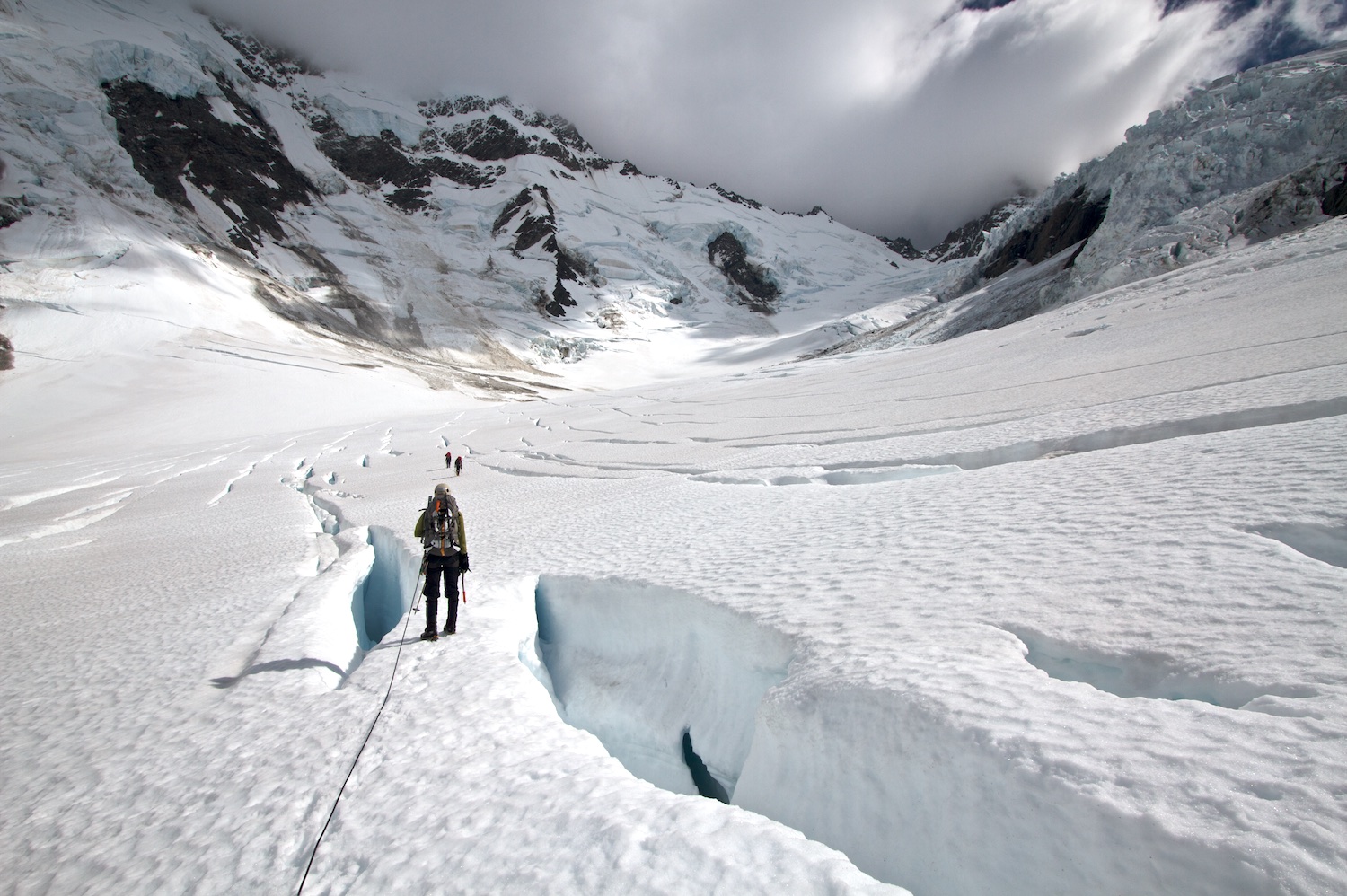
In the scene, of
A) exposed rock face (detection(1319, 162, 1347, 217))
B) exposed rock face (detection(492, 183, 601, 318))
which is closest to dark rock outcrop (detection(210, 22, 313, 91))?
exposed rock face (detection(492, 183, 601, 318))

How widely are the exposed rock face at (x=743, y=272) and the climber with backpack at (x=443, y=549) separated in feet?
343

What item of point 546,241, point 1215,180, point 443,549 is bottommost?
point 443,549

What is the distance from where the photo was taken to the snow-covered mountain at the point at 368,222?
1907 inches

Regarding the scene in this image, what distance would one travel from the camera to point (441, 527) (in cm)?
459

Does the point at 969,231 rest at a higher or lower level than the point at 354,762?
higher

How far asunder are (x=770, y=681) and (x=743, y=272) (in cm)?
11282

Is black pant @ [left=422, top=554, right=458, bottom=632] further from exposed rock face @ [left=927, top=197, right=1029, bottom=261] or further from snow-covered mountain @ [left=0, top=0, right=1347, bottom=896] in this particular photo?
exposed rock face @ [left=927, top=197, right=1029, bottom=261]

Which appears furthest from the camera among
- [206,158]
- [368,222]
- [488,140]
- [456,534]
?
[488,140]

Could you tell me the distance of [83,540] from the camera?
8500 mm

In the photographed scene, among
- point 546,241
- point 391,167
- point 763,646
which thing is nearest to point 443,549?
point 763,646

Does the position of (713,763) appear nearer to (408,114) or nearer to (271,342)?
(271,342)

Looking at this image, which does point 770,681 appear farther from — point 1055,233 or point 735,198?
point 735,198

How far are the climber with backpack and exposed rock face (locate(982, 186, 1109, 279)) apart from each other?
136 feet

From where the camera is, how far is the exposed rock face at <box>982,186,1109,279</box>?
135 ft
